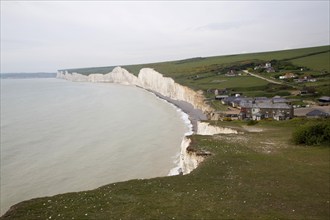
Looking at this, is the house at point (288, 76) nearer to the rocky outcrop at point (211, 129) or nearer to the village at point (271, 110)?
the village at point (271, 110)

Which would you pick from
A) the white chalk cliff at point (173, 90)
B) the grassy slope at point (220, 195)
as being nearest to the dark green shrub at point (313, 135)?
the grassy slope at point (220, 195)

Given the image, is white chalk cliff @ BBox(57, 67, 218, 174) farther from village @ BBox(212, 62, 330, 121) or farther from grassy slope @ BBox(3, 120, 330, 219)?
village @ BBox(212, 62, 330, 121)

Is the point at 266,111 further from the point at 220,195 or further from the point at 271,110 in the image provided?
the point at 220,195

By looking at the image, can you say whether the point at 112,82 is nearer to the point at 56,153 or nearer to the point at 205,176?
the point at 56,153

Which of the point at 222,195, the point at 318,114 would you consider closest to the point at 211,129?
the point at 318,114

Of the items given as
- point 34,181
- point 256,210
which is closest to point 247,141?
point 256,210

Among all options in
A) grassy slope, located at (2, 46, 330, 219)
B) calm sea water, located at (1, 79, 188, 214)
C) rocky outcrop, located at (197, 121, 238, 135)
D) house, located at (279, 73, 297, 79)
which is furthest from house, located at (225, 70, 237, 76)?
grassy slope, located at (2, 46, 330, 219)
